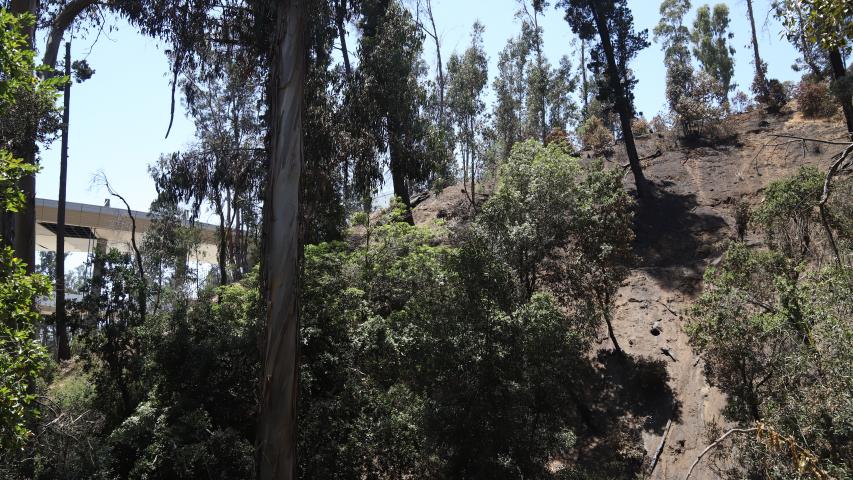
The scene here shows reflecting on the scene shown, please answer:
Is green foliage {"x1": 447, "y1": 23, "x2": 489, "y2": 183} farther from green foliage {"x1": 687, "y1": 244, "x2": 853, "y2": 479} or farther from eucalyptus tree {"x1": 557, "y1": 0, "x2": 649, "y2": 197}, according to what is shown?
green foliage {"x1": 687, "y1": 244, "x2": 853, "y2": 479}

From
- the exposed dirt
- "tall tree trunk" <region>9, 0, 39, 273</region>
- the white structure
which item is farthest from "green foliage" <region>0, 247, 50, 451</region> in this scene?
the white structure

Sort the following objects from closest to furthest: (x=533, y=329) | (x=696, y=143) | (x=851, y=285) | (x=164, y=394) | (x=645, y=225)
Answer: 1. (x=851, y=285)
2. (x=533, y=329)
3. (x=164, y=394)
4. (x=645, y=225)
5. (x=696, y=143)

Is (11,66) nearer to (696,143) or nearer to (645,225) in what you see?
(645,225)

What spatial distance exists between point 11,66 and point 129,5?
664cm

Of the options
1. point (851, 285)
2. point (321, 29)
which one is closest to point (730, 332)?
point (851, 285)

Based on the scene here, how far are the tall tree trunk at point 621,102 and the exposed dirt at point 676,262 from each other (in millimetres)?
618

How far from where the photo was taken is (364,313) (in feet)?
39.9

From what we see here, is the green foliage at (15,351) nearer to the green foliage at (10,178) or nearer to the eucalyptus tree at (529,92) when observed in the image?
the green foliage at (10,178)

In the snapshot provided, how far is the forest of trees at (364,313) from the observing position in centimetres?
823

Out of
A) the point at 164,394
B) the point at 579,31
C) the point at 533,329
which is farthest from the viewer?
the point at 579,31

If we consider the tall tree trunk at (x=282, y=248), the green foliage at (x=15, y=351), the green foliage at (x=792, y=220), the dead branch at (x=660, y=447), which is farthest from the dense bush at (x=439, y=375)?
the green foliage at (x=792, y=220)

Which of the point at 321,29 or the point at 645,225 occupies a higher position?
the point at 321,29

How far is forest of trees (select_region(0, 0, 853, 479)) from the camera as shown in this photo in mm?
8227

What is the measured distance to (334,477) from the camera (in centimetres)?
970
